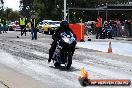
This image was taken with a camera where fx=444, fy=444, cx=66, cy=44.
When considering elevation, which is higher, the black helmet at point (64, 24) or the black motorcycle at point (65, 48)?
the black helmet at point (64, 24)

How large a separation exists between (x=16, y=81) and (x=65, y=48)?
3.28 m

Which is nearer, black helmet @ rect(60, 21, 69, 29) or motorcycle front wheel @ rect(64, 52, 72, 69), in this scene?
motorcycle front wheel @ rect(64, 52, 72, 69)

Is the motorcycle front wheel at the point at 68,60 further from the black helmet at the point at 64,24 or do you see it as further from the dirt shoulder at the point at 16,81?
→ the dirt shoulder at the point at 16,81

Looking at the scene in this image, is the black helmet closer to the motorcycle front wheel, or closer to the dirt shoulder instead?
the motorcycle front wheel

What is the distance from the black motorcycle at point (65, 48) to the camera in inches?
552

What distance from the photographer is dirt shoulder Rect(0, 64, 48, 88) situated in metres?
10.5

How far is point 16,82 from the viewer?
1103 cm

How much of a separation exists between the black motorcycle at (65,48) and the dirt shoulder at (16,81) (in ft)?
5.98

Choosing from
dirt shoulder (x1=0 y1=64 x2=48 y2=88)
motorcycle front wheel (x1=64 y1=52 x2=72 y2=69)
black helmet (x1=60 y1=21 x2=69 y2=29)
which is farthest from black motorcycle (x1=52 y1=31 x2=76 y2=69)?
dirt shoulder (x1=0 y1=64 x2=48 y2=88)

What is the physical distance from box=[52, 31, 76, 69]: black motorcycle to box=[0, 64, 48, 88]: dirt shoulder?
1822 mm

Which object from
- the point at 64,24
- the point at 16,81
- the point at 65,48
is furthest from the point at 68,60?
the point at 16,81

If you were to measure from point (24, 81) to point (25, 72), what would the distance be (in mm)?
2235

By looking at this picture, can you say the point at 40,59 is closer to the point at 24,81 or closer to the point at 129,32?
the point at 24,81

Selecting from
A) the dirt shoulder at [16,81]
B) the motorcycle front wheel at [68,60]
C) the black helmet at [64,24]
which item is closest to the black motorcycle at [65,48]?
the motorcycle front wheel at [68,60]
